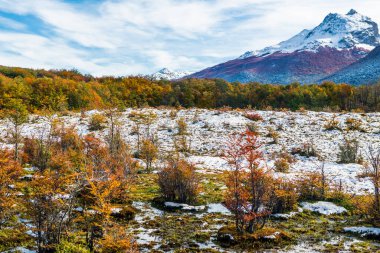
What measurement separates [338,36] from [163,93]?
114368mm

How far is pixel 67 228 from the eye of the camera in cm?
663

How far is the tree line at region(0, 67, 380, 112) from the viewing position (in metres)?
35.1

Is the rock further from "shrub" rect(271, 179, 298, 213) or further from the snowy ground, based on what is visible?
the snowy ground

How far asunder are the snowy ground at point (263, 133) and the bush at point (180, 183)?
214 inches

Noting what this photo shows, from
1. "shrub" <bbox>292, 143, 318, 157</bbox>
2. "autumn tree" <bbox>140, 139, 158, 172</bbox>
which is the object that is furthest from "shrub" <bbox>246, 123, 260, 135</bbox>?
"autumn tree" <bbox>140, 139, 158, 172</bbox>

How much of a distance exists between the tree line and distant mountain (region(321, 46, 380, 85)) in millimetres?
36301

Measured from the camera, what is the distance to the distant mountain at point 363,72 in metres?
74.0

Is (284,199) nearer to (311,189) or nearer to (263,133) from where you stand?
(311,189)

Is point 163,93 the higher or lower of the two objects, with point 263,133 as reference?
higher

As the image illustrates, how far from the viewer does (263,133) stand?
78.3ft

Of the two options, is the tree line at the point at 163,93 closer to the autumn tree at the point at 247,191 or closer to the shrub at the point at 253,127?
the shrub at the point at 253,127

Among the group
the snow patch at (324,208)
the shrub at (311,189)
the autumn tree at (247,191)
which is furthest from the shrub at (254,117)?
the autumn tree at (247,191)

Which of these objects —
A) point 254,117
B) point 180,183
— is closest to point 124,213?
point 180,183

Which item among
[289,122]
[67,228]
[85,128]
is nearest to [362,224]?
[67,228]
